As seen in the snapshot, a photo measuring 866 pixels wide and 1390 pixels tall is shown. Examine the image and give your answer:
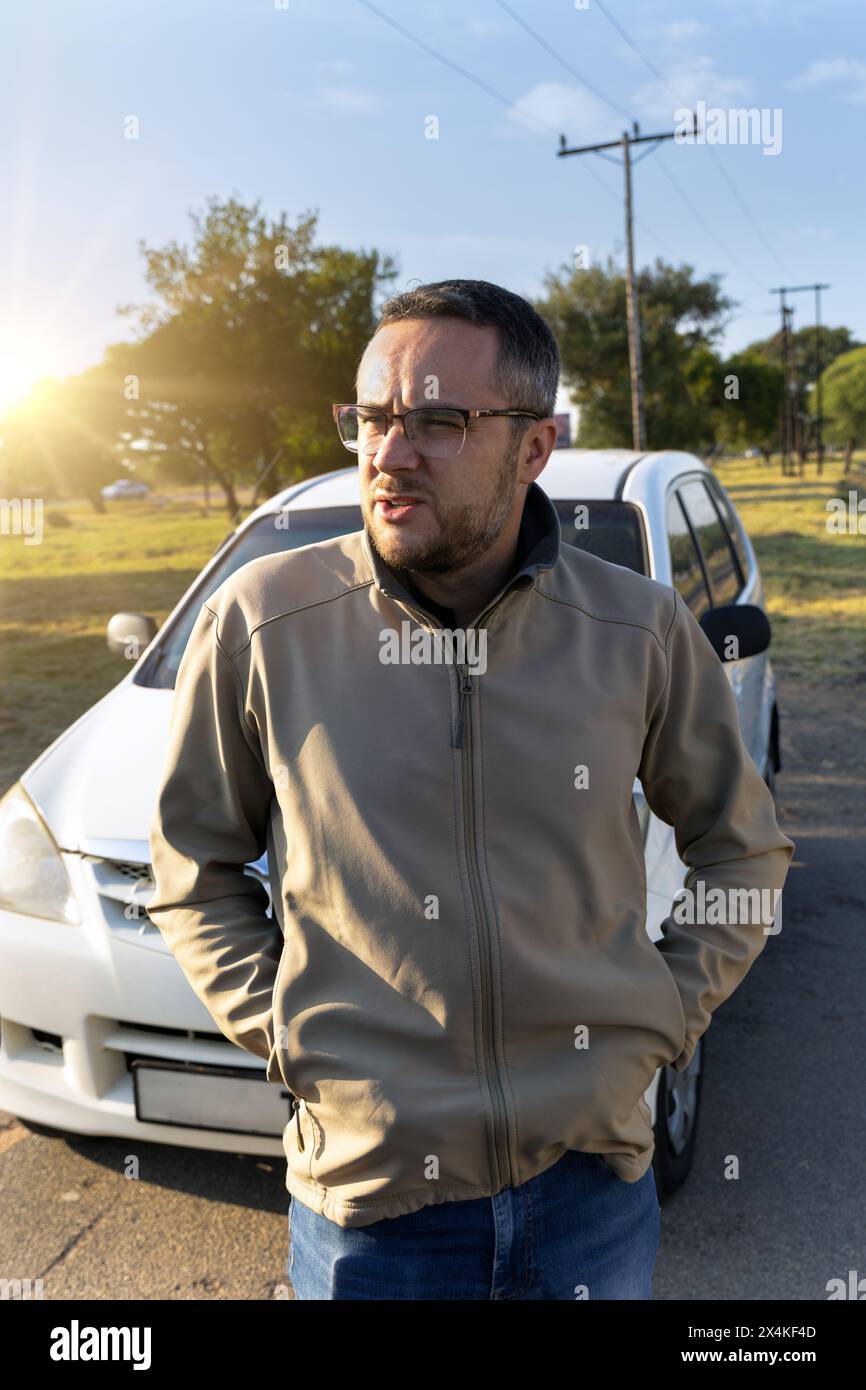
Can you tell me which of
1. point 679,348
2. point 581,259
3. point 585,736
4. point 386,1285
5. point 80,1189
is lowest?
point 80,1189

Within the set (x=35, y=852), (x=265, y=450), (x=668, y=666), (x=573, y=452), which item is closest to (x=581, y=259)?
(x=573, y=452)

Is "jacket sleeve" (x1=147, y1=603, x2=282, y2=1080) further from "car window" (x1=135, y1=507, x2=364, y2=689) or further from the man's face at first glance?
"car window" (x1=135, y1=507, x2=364, y2=689)

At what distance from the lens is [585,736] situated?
5.67 feet

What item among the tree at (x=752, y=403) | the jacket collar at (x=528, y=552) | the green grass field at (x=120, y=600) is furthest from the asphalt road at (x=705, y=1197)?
the tree at (x=752, y=403)

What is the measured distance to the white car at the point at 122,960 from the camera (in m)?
2.99

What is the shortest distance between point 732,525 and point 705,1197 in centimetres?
327

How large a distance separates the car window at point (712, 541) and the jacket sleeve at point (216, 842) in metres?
3.12

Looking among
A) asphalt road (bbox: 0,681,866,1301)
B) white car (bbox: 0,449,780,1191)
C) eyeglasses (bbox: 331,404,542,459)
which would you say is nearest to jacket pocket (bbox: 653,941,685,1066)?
eyeglasses (bbox: 331,404,542,459)

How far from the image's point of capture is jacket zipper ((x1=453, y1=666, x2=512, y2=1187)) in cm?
164

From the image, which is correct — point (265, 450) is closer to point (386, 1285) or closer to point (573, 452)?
point (573, 452)

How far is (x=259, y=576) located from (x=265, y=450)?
34.2 meters

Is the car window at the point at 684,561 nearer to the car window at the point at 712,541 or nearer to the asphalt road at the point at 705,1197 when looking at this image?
the car window at the point at 712,541

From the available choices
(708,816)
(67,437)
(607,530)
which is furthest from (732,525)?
(67,437)

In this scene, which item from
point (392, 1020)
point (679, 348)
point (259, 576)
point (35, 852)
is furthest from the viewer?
point (679, 348)
